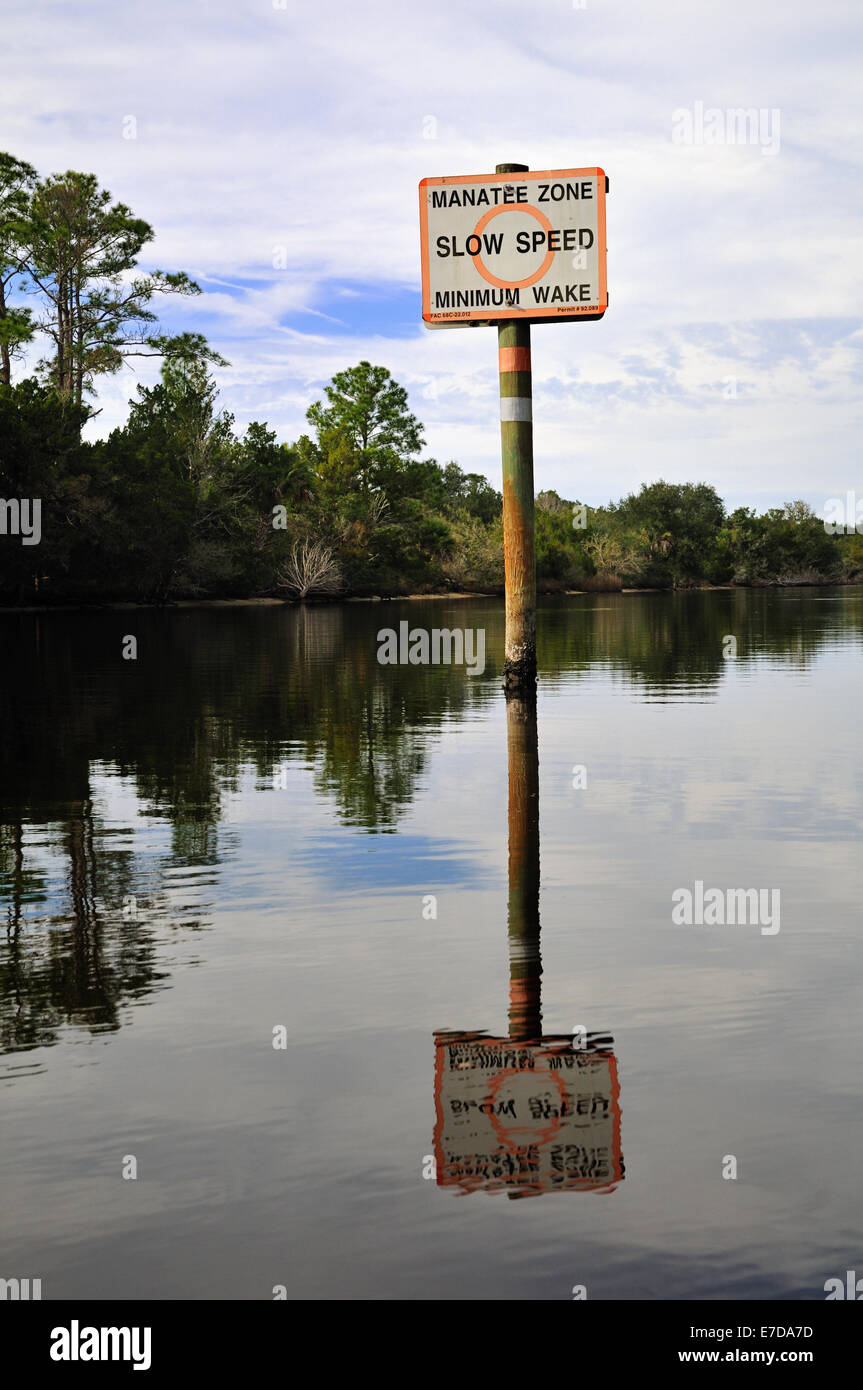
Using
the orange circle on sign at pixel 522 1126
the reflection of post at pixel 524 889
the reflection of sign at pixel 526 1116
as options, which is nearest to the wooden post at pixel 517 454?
the reflection of post at pixel 524 889

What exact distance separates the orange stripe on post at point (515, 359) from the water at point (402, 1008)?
22.8ft

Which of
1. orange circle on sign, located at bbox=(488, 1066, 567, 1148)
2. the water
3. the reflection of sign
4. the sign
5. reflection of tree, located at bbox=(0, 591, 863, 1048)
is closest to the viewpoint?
the water

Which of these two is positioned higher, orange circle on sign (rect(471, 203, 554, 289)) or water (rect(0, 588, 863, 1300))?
orange circle on sign (rect(471, 203, 554, 289))

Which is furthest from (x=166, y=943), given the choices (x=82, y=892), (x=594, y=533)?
(x=594, y=533)

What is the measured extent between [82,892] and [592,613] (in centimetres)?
5728

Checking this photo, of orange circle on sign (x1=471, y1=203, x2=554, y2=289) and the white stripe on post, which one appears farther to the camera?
the white stripe on post

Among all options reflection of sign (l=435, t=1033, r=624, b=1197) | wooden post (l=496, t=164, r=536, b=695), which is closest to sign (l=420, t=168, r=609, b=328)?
wooden post (l=496, t=164, r=536, b=695)

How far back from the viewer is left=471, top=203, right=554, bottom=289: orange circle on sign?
19984 millimetres

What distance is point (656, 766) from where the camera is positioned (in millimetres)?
13938

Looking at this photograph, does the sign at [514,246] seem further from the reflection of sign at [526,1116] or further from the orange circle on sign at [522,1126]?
the orange circle on sign at [522,1126]

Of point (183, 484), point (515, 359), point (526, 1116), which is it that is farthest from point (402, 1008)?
point (183, 484)

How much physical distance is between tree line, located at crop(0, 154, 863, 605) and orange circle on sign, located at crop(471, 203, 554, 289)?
36624 mm

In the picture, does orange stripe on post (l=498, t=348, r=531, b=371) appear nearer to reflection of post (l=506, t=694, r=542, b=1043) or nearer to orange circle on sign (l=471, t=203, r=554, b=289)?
orange circle on sign (l=471, t=203, r=554, b=289)

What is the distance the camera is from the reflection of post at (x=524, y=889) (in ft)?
19.4
